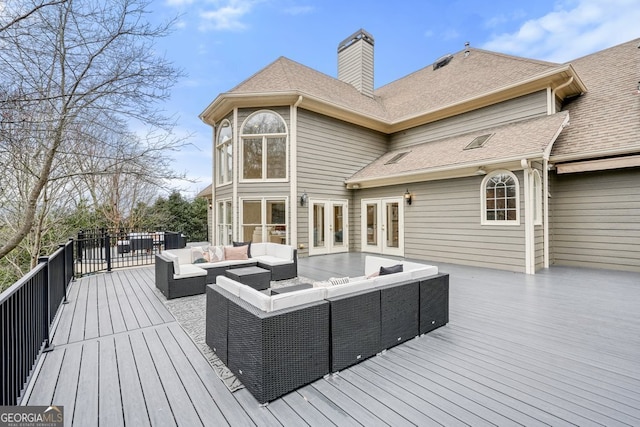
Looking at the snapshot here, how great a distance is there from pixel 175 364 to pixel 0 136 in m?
3.62

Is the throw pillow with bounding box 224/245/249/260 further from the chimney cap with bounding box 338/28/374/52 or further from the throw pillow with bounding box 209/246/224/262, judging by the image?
the chimney cap with bounding box 338/28/374/52

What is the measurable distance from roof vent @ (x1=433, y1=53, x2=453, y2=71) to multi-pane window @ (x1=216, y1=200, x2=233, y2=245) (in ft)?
32.9

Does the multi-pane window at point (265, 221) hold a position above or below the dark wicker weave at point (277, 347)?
above

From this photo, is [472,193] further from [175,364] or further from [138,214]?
[138,214]

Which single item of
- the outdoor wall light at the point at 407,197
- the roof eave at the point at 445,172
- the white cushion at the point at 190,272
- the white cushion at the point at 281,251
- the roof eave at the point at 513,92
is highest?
the roof eave at the point at 513,92

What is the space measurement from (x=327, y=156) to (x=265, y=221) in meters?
3.00

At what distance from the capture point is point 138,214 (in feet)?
46.4

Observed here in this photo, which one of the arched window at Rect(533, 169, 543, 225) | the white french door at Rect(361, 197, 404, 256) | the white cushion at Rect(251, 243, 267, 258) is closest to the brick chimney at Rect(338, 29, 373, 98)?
the white french door at Rect(361, 197, 404, 256)

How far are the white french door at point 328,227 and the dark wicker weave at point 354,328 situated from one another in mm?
6336

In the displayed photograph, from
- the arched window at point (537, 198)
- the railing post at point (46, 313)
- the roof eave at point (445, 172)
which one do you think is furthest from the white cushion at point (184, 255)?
the arched window at point (537, 198)

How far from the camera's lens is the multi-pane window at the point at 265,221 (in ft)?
→ 28.7

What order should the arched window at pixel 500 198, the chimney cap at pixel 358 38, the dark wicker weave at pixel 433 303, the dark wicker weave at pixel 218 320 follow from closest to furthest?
the dark wicker weave at pixel 218 320
the dark wicker weave at pixel 433 303
the arched window at pixel 500 198
the chimney cap at pixel 358 38

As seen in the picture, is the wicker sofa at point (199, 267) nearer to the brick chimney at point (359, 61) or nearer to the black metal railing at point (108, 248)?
the black metal railing at point (108, 248)

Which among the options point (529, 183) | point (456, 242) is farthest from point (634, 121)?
point (456, 242)
